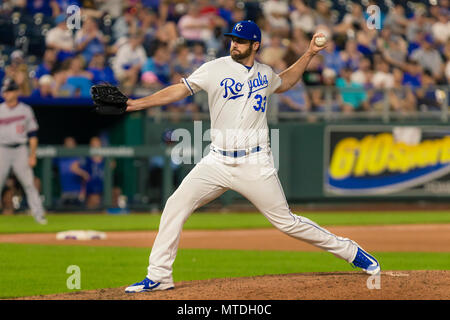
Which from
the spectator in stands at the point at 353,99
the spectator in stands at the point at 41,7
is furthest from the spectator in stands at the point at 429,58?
the spectator in stands at the point at 41,7

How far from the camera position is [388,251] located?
10.6 meters

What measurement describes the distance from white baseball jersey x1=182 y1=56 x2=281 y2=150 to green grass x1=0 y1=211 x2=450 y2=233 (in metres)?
6.97

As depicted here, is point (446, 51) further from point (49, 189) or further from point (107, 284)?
point (107, 284)

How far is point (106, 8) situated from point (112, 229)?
258 inches

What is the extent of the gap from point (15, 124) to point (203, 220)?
3.67 metres

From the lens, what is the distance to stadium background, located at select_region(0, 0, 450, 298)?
1591cm

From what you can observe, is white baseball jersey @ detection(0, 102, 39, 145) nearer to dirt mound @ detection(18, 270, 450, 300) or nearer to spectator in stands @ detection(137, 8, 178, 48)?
spectator in stands @ detection(137, 8, 178, 48)

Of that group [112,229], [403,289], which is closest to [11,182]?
[112,229]

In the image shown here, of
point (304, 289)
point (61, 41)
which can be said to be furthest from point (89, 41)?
point (304, 289)

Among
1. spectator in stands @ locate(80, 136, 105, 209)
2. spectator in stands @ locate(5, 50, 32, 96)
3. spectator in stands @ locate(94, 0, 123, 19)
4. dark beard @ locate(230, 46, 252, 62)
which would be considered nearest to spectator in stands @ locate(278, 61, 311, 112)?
spectator in stands @ locate(80, 136, 105, 209)

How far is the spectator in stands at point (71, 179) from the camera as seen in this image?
1595 cm

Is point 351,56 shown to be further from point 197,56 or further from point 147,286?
point 147,286

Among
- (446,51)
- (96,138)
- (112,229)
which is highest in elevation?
(446,51)

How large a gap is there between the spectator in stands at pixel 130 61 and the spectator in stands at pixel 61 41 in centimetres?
97
